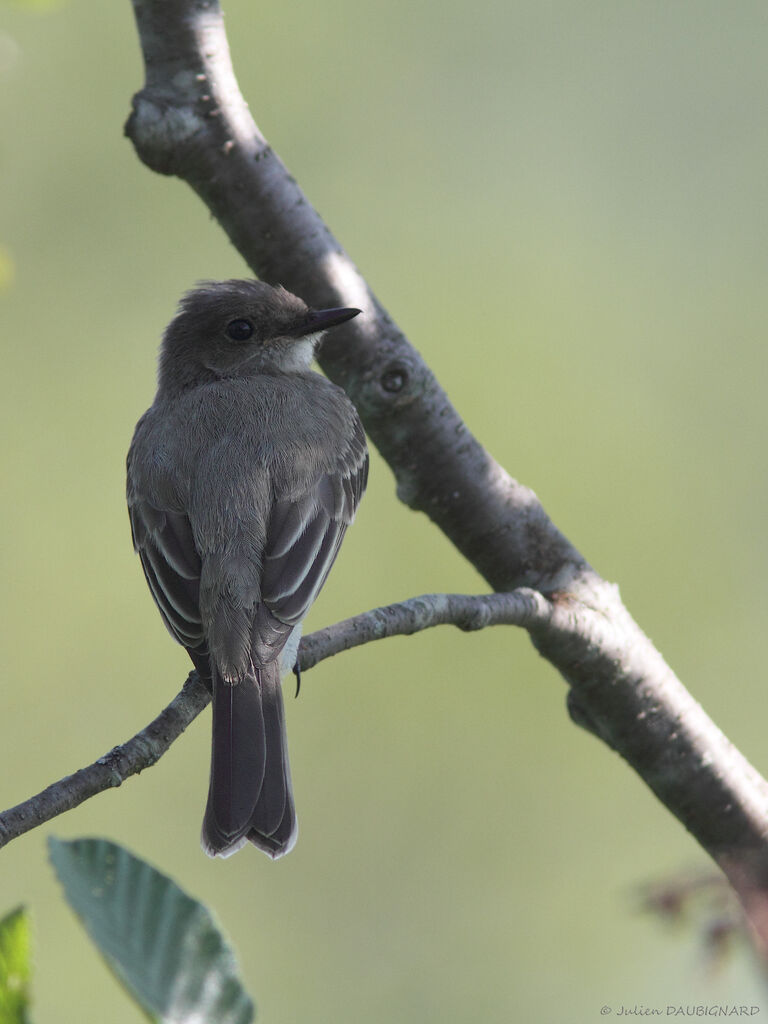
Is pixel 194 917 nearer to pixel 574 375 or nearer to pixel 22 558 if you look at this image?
pixel 22 558

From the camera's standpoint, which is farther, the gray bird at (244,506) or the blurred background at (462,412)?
the blurred background at (462,412)

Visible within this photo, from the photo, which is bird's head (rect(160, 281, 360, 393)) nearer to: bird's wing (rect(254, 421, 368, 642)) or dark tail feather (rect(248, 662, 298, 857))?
bird's wing (rect(254, 421, 368, 642))

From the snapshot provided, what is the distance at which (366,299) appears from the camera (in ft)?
12.2

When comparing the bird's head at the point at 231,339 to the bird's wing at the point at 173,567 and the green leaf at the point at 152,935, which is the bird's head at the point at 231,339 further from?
the green leaf at the point at 152,935

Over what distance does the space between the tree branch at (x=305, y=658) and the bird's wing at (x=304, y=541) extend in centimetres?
21

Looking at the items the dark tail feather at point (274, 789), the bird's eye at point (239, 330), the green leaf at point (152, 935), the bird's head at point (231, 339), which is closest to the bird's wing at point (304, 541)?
the dark tail feather at point (274, 789)

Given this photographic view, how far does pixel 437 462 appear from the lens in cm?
362

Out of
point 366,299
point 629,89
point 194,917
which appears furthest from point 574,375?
point 194,917

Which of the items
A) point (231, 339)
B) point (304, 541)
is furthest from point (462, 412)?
Answer: point (304, 541)

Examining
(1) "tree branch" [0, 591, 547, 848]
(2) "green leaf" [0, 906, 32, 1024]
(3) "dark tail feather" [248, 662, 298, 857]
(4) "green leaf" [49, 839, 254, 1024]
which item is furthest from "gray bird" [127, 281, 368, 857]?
(2) "green leaf" [0, 906, 32, 1024]

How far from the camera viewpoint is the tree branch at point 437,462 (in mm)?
3471

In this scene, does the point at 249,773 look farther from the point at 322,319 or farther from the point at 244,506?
the point at 322,319

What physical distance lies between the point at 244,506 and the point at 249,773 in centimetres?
80

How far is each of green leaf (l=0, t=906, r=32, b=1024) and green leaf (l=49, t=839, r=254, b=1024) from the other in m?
0.12
